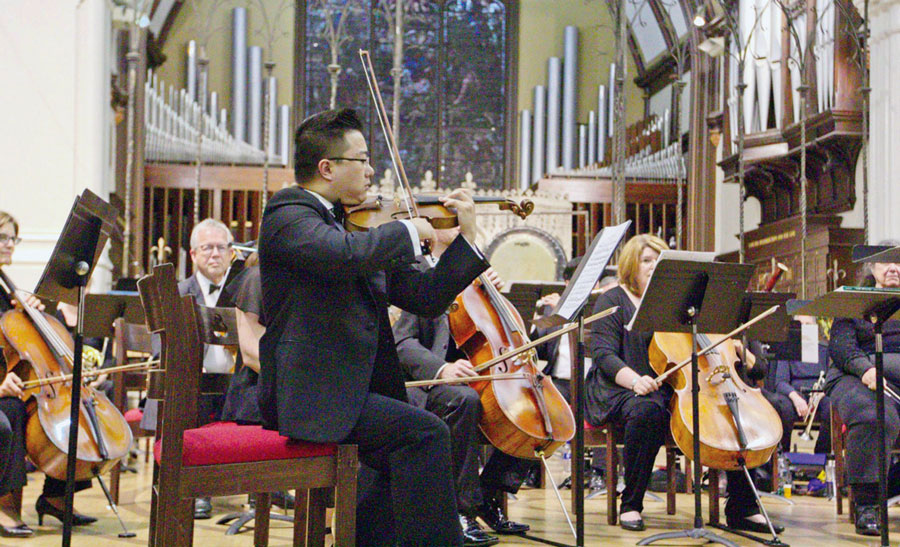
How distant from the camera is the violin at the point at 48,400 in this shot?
12.8 feet

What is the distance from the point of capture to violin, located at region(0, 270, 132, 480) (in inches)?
153

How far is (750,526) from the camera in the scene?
13.7 ft

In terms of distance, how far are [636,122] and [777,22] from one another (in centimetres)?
389

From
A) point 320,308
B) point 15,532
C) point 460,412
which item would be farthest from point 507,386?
point 15,532

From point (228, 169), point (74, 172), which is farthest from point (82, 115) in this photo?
point (228, 169)

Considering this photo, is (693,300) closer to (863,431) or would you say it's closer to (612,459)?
(612,459)

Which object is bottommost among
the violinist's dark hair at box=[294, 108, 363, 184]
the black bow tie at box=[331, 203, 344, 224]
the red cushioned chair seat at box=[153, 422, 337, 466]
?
the red cushioned chair seat at box=[153, 422, 337, 466]

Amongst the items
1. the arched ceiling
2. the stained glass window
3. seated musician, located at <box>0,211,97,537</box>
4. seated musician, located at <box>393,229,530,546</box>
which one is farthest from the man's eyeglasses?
the stained glass window

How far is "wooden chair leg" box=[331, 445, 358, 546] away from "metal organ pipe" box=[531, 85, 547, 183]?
947cm

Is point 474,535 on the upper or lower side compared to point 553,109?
lower

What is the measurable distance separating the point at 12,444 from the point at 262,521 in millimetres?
1115

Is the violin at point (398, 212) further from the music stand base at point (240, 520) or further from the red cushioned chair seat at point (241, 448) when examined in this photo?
the music stand base at point (240, 520)

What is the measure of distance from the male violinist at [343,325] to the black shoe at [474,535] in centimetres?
107

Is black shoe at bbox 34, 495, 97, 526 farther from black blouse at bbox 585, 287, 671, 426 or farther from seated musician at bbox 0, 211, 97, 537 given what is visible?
black blouse at bbox 585, 287, 671, 426
